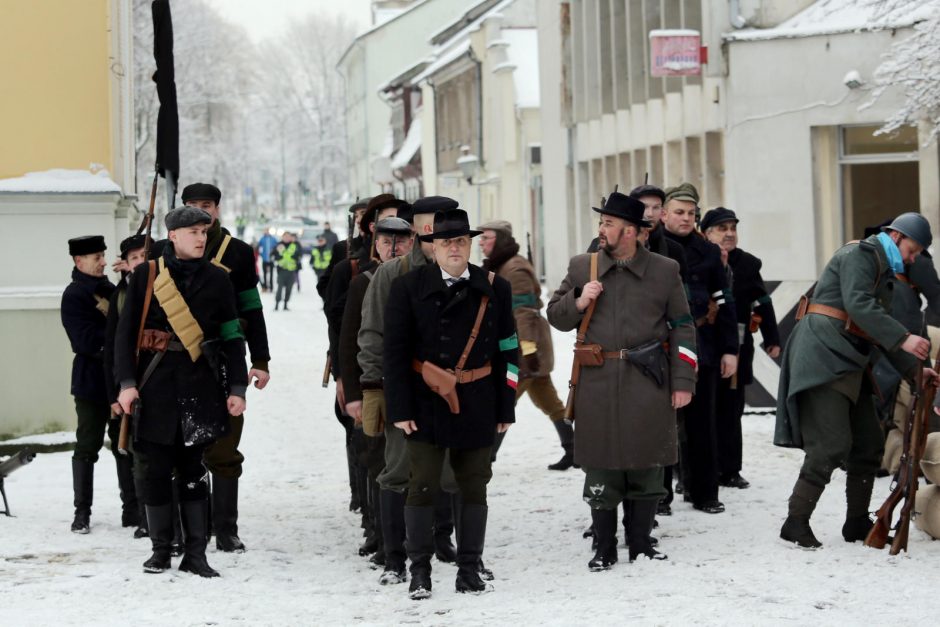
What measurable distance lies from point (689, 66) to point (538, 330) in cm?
935

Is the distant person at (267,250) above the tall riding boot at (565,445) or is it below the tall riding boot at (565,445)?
above

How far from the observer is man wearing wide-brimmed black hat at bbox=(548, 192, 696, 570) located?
8.42 meters

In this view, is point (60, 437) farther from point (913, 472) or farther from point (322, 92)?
point (322, 92)

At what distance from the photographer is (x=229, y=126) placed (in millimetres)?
90188

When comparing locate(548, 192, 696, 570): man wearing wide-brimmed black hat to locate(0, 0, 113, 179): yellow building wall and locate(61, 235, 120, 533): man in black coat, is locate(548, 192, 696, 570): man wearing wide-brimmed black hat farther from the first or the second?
locate(0, 0, 113, 179): yellow building wall

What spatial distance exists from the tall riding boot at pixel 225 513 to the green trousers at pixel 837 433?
3.09 meters

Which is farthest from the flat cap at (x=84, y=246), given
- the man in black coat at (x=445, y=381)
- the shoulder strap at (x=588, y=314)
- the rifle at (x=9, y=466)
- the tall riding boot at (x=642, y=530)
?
the tall riding boot at (x=642, y=530)

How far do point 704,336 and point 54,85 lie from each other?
240 inches

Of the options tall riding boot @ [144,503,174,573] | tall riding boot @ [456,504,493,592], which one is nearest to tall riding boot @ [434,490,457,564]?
tall riding boot @ [456,504,493,592]

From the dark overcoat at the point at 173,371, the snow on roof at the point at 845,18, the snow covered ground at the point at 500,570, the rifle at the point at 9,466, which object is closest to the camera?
the snow covered ground at the point at 500,570

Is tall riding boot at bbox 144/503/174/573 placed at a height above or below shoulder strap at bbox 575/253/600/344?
below

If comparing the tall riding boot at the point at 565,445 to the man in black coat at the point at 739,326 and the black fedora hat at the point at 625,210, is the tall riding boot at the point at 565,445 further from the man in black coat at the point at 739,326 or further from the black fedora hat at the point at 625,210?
the black fedora hat at the point at 625,210

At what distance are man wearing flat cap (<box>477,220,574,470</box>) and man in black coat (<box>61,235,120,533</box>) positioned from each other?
2544 mm

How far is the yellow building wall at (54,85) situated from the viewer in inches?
529
